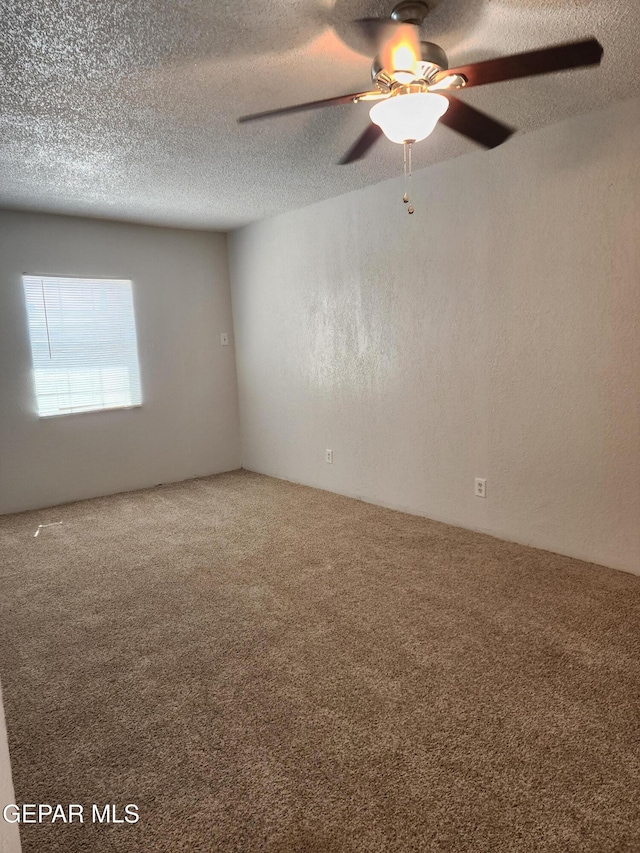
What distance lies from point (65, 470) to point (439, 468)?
10.3ft

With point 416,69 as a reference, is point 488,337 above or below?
below

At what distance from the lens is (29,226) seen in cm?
427

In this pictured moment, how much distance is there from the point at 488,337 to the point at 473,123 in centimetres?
141

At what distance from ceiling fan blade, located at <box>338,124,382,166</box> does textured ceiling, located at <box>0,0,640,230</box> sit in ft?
0.76

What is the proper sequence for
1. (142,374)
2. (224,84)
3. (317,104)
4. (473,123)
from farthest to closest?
(142,374) < (224,84) < (473,123) < (317,104)

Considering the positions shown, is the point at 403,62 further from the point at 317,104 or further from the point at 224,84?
the point at 224,84

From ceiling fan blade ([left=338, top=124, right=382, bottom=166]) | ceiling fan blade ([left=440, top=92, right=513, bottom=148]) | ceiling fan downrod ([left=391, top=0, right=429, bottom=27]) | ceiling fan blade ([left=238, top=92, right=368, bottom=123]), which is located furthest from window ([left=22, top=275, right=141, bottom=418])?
ceiling fan downrod ([left=391, top=0, right=429, bottom=27])

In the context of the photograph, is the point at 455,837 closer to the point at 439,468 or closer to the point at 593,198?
the point at 439,468

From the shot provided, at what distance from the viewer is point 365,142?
2270mm

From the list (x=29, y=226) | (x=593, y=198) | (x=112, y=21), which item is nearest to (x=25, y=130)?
(x=112, y=21)

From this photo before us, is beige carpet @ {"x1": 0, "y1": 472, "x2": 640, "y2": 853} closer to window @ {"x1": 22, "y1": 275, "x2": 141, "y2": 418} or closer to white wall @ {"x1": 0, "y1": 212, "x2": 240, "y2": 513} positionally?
white wall @ {"x1": 0, "y1": 212, "x2": 240, "y2": 513}

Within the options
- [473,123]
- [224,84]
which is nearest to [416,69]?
[473,123]

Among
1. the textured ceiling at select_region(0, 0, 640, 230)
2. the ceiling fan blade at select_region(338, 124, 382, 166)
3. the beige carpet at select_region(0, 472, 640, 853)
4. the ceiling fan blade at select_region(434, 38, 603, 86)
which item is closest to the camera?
the beige carpet at select_region(0, 472, 640, 853)

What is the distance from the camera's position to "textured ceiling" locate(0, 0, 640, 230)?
1802 millimetres
